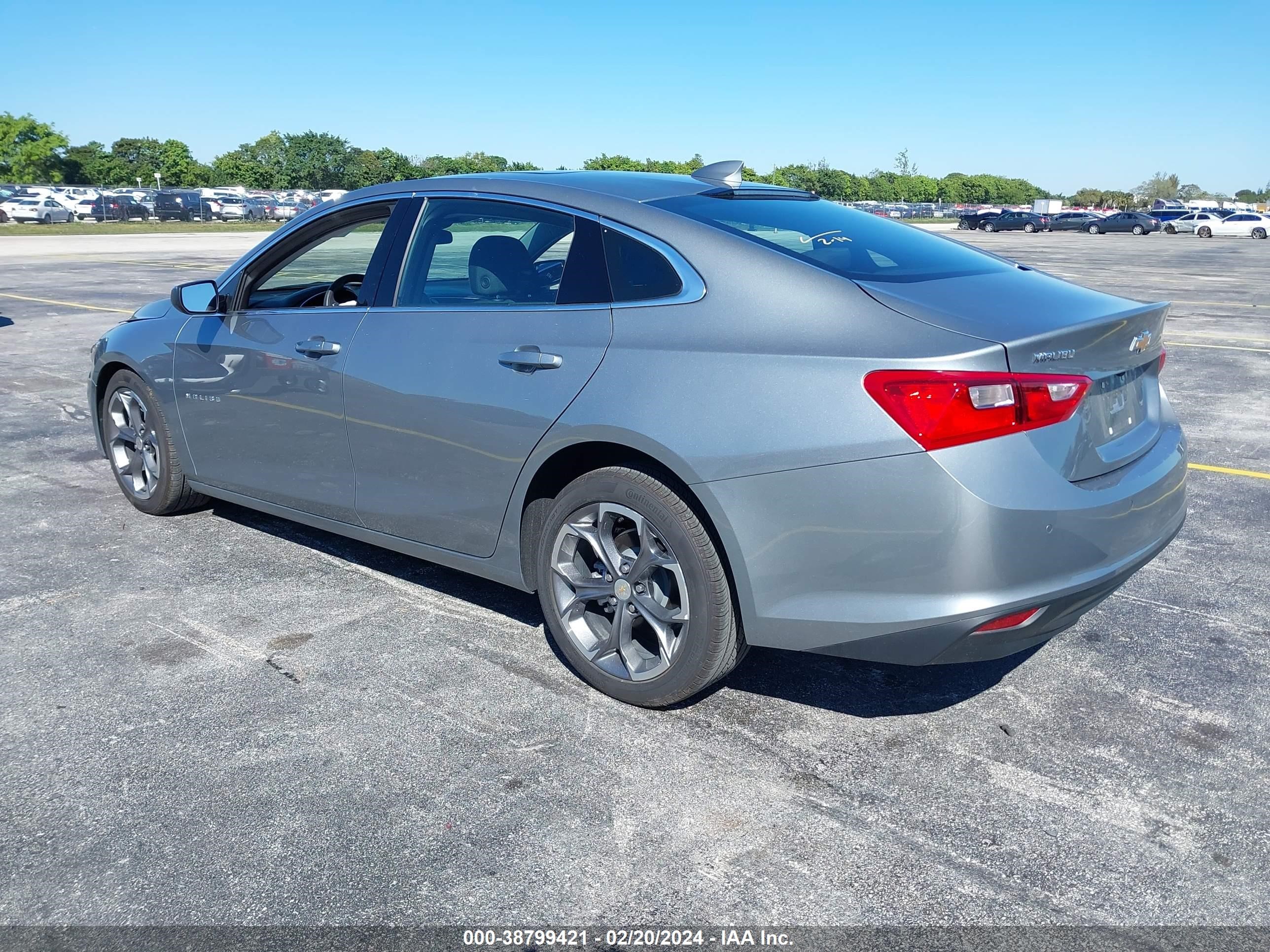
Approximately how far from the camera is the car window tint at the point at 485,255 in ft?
12.0

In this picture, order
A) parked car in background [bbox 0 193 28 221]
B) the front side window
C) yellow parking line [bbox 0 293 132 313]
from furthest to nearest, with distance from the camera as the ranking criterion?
parked car in background [bbox 0 193 28 221] < yellow parking line [bbox 0 293 132 313] < the front side window

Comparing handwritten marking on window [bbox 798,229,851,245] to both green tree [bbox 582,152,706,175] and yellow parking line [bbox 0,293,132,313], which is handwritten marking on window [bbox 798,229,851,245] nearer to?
yellow parking line [bbox 0,293,132,313]

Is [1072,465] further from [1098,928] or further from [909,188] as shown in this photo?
[909,188]

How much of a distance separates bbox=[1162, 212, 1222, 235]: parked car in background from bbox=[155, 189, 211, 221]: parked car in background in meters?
55.1

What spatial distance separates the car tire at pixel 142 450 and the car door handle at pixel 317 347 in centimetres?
130

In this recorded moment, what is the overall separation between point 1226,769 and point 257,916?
2652mm

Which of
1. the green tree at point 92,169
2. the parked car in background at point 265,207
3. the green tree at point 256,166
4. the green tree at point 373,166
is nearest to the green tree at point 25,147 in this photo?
the green tree at point 92,169

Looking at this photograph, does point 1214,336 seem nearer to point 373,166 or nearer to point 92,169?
point 373,166

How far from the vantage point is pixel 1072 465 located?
2.94 meters

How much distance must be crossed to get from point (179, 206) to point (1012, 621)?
196 ft

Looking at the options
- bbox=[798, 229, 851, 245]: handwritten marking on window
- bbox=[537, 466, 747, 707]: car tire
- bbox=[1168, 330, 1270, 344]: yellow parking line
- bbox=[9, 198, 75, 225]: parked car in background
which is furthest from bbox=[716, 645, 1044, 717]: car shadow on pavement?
bbox=[9, 198, 75, 225]: parked car in background

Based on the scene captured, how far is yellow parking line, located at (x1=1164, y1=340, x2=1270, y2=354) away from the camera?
458 inches

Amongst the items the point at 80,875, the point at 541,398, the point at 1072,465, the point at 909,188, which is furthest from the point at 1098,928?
the point at 909,188

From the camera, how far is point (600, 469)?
340cm
